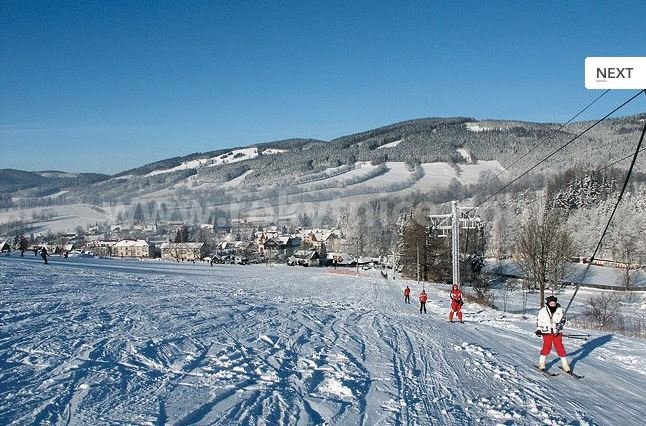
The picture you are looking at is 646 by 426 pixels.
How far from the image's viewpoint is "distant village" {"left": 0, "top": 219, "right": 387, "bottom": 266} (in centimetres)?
12019

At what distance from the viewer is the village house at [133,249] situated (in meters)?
137

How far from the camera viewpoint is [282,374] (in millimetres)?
8922

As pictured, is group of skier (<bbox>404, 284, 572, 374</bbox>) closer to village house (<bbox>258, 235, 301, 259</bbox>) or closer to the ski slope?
the ski slope

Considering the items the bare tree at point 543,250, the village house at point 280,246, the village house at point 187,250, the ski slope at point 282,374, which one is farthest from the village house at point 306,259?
the ski slope at point 282,374

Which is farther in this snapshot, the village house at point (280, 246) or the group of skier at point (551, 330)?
the village house at point (280, 246)

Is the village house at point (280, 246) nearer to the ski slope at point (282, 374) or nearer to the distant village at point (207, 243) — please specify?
the distant village at point (207, 243)

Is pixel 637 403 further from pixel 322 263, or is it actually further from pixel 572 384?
pixel 322 263

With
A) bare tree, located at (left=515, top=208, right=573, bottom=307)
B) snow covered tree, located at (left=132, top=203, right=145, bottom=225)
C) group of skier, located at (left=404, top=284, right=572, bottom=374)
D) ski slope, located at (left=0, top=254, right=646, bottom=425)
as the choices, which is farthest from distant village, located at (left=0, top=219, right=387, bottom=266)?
group of skier, located at (left=404, top=284, right=572, bottom=374)

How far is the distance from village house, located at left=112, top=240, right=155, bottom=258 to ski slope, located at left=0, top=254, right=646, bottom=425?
12658cm

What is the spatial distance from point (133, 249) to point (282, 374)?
139 metres

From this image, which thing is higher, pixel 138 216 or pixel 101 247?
pixel 138 216

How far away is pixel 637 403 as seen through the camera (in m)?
8.66

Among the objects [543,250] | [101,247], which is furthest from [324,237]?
[543,250]

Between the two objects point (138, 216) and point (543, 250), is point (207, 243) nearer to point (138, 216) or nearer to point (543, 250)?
point (138, 216)
